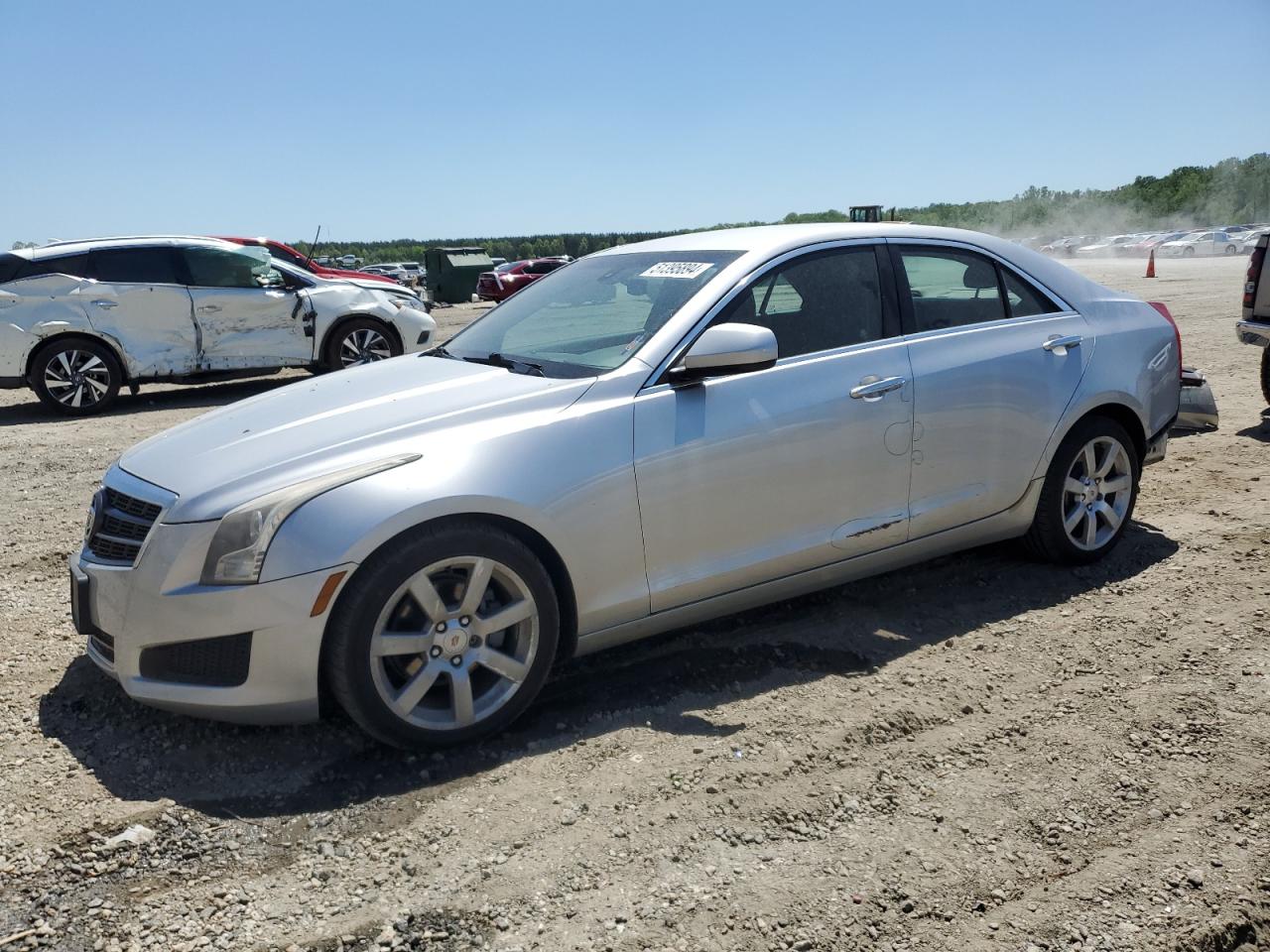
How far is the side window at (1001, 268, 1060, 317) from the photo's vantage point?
16.0ft

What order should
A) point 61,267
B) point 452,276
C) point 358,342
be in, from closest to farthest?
point 61,267
point 358,342
point 452,276

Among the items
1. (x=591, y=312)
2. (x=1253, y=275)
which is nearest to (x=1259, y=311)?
(x=1253, y=275)

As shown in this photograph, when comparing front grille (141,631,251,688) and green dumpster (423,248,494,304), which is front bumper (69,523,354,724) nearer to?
front grille (141,631,251,688)

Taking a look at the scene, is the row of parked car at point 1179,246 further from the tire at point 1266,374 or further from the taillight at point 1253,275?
the tire at point 1266,374

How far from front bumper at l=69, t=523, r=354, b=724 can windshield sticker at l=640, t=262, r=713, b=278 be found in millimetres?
1820

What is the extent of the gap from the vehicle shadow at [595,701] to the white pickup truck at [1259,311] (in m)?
4.09

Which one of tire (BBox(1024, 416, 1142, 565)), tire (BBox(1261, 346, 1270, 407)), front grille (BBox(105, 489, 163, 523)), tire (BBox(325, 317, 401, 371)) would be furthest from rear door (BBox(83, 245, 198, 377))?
tire (BBox(1261, 346, 1270, 407))

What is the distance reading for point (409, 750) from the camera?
347cm

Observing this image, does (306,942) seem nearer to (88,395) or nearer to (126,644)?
(126,644)

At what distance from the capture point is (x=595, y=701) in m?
3.84

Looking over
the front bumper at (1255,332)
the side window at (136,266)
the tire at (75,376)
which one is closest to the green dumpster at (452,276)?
the side window at (136,266)

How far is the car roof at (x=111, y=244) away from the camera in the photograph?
1105cm

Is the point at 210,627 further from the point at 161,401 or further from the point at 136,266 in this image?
the point at 161,401

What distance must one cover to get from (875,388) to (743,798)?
1.79m
